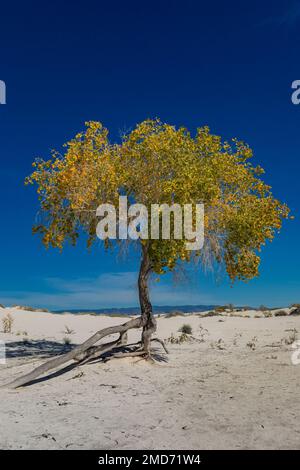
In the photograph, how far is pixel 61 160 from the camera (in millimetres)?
16656

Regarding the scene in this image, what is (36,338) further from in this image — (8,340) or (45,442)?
(45,442)

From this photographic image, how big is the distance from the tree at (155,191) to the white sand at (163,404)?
1.96 m

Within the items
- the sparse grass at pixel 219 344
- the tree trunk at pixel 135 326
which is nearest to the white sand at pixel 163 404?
the tree trunk at pixel 135 326

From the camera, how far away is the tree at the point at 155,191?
50.5 feet

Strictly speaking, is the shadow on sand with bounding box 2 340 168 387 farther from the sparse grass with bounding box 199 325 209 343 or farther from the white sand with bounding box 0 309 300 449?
the sparse grass with bounding box 199 325 209 343

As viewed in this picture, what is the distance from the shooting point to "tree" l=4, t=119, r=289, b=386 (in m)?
15.4

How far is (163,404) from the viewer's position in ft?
36.2

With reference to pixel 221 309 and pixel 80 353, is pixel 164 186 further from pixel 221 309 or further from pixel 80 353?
pixel 221 309

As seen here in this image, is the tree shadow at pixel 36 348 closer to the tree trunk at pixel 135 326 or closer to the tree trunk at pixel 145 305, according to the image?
the tree trunk at pixel 135 326

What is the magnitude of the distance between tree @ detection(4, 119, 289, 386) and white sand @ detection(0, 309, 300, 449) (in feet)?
6.42

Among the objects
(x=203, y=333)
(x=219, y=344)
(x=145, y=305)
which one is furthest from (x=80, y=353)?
(x=203, y=333)

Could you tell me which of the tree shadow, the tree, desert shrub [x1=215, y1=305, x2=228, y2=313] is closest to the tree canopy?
the tree
